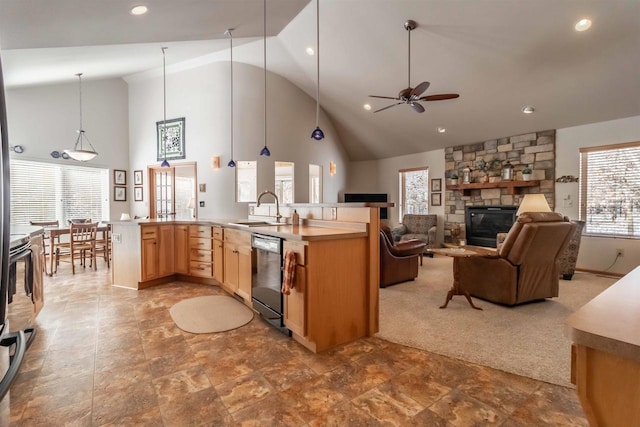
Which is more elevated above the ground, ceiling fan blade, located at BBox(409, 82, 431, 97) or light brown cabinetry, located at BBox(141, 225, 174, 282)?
ceiling fan blade, located at BBox(409, 82, 431, 97)

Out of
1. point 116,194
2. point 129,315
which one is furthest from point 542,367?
point 116,194

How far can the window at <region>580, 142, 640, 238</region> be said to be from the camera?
15.6 ft

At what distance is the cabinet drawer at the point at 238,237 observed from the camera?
3.30 m

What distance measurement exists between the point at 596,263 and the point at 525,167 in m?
2.02

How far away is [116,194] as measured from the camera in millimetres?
7219

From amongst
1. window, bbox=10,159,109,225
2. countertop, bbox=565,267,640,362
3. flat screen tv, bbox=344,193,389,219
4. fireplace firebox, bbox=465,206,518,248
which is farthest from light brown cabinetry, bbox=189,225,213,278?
fireplace firebox, bbox=465,206,518,248

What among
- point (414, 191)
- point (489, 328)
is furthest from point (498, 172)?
point (489, 328)

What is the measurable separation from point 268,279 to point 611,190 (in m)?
5.76

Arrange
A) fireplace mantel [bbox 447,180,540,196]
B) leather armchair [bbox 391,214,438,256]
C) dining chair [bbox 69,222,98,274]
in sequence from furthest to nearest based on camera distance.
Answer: leather armchair [bbox 391,214,438,256] → fireplace mantel [bbox 447,180,540,196] → dining chair [bbox 69,222,98,274]

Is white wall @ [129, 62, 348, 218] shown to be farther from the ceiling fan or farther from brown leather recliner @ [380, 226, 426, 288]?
the ceiling fan

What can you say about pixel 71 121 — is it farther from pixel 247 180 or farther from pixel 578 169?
pixel 578 169

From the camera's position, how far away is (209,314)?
10.6 feet

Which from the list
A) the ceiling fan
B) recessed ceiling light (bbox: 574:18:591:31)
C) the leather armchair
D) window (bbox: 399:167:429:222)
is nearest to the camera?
recessed ceiling light (bbox: 574:18:591:31)

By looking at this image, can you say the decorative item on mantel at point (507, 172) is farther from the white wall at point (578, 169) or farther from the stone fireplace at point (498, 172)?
the white wall at point (578, 169)
